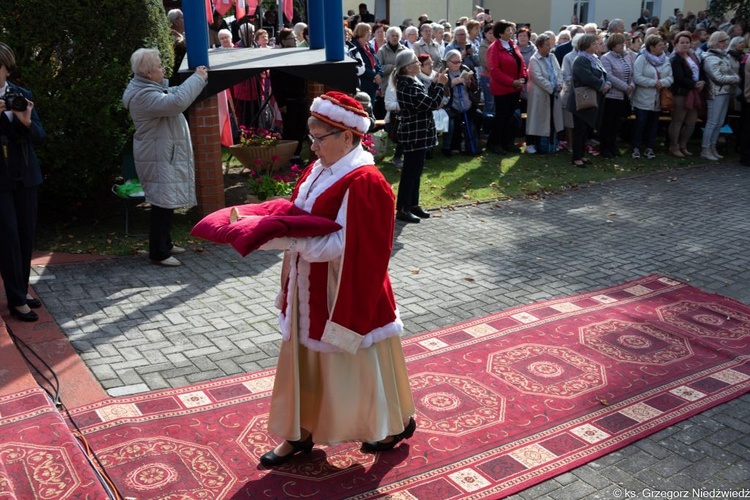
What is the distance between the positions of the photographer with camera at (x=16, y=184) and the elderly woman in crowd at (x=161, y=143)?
128cm

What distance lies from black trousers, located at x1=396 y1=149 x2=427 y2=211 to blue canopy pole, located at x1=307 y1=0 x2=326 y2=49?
108 inches

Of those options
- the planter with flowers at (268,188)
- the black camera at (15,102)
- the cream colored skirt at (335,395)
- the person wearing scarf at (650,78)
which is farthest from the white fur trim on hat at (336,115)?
the person wearing scarf at (650,78)

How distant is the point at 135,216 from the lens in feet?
31.1

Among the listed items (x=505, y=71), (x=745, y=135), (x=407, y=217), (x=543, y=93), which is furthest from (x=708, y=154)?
(x=407, y=217)

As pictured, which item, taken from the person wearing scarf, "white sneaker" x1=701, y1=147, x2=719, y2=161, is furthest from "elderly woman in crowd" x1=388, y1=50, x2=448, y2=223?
"white sneaker" x1=701, y1=147, x2=719, y2=161

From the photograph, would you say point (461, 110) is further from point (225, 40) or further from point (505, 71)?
point (225, 40)

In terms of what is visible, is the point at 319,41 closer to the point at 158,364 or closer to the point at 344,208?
the point at 158,364

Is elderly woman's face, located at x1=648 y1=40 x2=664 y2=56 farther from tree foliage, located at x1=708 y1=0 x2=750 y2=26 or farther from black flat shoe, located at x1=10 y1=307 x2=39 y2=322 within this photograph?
black flat shoe, located at x1=10 y1=307 x2=39 y2=322

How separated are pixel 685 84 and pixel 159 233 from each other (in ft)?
31.2

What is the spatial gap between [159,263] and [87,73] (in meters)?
2.27

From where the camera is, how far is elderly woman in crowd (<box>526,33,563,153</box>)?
12945mm

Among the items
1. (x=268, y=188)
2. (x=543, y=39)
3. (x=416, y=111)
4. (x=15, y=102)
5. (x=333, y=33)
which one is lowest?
→ (x=268, y=188)

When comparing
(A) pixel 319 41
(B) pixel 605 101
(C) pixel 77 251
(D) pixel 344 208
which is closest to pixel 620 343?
(D) pixel 344 208

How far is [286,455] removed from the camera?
4.43m
